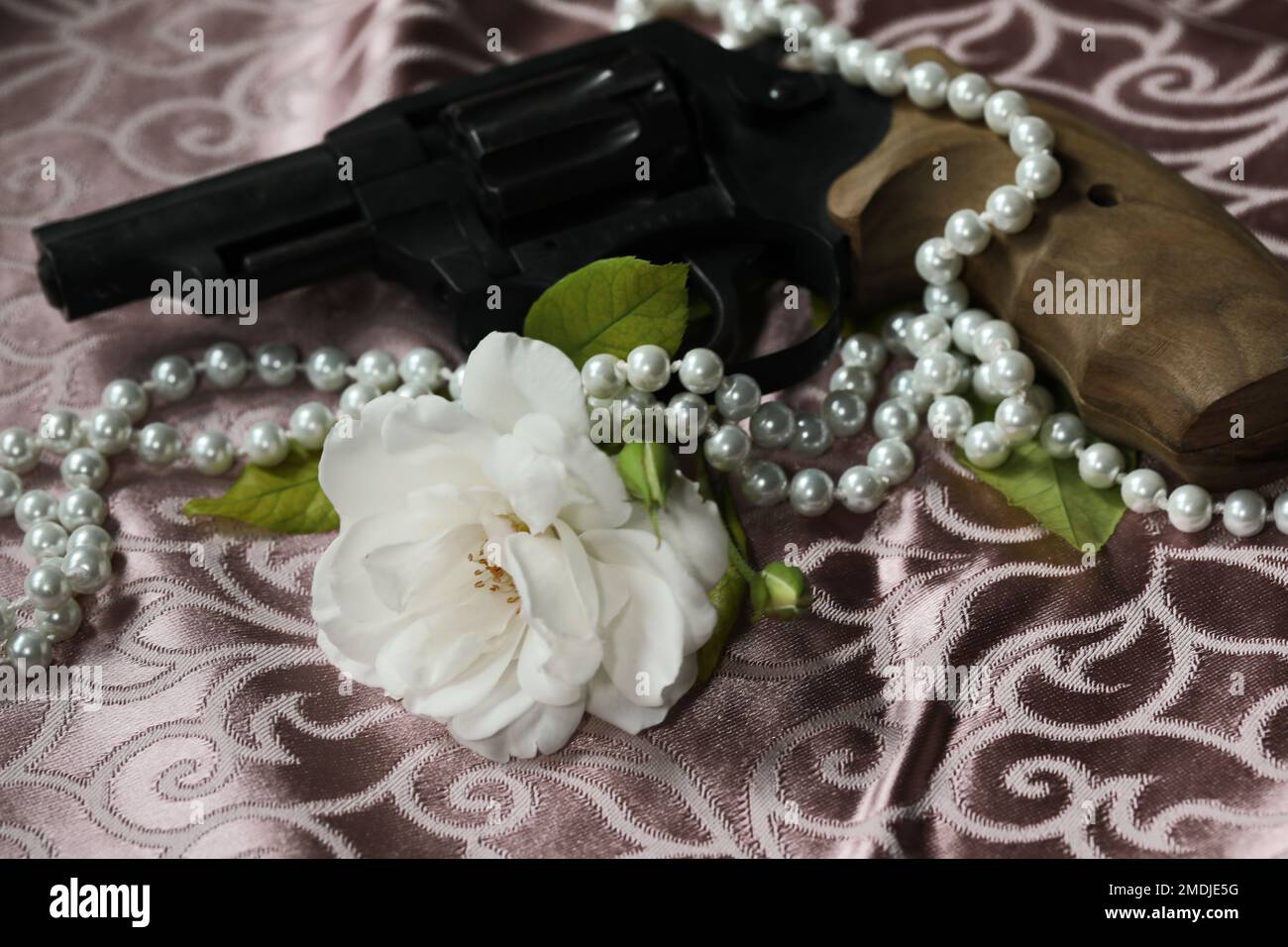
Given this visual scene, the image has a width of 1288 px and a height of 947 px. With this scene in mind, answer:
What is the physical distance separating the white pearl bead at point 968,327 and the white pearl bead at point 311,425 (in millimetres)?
Answer: 414

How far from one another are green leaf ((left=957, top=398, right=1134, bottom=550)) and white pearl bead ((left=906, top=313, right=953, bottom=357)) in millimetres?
76

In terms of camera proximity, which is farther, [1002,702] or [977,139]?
[977,139]

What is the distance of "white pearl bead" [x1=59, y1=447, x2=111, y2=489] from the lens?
35.5 inches

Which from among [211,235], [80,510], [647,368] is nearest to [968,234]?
[647,368]

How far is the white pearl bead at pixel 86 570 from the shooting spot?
83 cm

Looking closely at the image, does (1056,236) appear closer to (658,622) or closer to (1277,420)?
(1277,420)

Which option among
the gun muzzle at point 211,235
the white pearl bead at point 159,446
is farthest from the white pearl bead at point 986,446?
the white pearl bead at point 159,446

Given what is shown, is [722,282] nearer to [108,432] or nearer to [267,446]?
[267,446]

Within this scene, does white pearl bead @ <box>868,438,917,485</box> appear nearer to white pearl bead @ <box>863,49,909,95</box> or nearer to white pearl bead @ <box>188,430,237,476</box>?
white pearl bead @ <box>863,49,909,95</box>

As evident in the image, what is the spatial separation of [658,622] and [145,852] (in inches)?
12.0

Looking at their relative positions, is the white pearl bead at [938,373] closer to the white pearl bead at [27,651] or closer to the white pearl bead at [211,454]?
the white pearl bead at [211,454]

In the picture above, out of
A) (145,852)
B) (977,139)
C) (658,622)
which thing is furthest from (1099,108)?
(145,852)

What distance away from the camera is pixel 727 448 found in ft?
2.76

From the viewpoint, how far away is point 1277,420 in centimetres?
79
